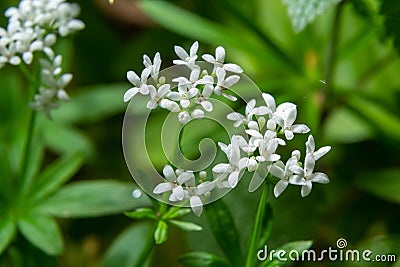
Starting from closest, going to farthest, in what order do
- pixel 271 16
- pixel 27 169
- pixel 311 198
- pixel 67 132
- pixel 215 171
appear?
1. pixel 215 171
2. pixel 27 169
3. pixel 311 198
4. pixel 67 132
5. pixel 271 16

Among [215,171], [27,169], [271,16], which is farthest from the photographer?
[271,16]

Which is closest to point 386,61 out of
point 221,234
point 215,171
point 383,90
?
point 383,90

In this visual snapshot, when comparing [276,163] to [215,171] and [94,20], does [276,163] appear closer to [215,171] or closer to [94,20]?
[215,171]

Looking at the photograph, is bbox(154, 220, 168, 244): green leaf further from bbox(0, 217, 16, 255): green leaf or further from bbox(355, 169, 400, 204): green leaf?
bbox(355, 169, 400, 204): green leaf

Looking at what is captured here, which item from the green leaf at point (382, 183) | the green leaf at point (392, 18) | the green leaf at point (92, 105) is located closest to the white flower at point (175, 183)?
the green leaf at point (392, 18)

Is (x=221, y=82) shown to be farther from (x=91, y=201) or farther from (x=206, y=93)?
(x=91, y=201)

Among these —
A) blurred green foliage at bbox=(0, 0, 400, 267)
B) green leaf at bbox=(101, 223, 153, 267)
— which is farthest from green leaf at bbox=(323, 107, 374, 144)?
green leaf at bbox=(101, 223, 153, 267)
